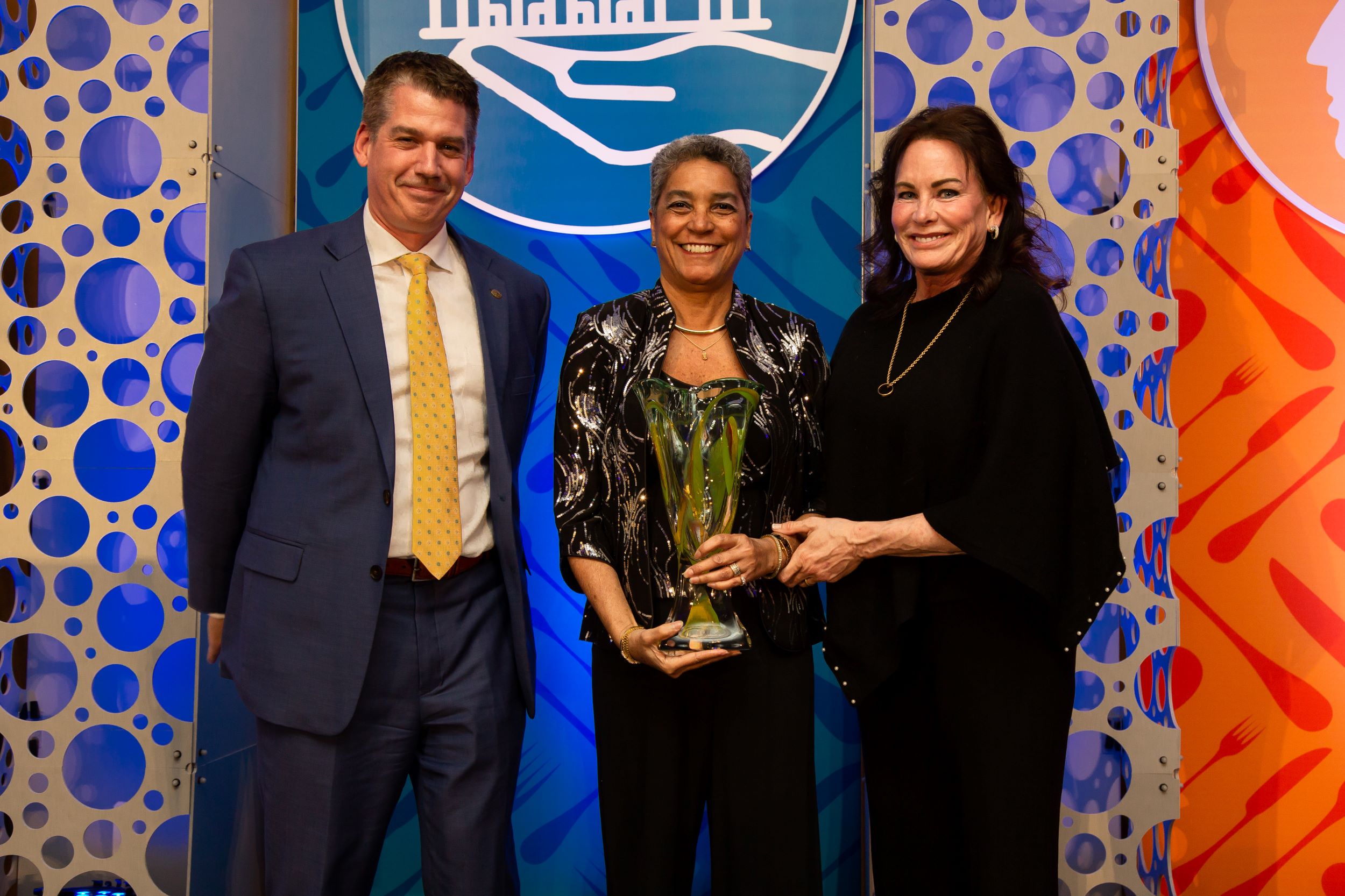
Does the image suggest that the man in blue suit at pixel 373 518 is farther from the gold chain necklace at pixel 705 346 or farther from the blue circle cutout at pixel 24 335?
the blue circle cutout at pixel 24 335

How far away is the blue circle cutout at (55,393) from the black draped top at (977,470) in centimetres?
191

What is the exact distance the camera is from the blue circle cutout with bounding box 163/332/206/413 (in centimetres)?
234

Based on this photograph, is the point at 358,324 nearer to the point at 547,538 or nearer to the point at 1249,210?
the point at 547,538

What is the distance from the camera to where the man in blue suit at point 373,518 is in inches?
64.4

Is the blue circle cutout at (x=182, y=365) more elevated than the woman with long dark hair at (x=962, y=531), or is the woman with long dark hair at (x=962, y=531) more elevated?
the blue circle cutout at (x=182, y=365)

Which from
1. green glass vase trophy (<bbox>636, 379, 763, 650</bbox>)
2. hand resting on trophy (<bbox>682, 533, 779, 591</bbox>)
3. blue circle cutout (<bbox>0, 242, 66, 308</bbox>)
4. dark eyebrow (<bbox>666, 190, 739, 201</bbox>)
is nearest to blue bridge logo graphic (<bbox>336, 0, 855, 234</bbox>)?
dark eyebrow (<bbox>666, 190, 739, 201</bbox>)

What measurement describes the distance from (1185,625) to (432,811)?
2164mm

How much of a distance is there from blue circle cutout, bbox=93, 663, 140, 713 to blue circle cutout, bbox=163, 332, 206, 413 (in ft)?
2.25

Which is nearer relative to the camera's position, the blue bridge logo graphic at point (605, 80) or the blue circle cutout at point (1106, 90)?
the blue circle cutout at point (1106, 90)

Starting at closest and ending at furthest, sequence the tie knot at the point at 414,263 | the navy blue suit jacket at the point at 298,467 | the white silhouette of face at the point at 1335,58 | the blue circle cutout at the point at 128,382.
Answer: the navy blue suit jacket at the point at 298,467 < the tie knot at the point at 414,263 < the blue circle cutout at the point at 128,382 < the white silhouette of face at the point at 1335,58

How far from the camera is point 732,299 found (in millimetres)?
1889

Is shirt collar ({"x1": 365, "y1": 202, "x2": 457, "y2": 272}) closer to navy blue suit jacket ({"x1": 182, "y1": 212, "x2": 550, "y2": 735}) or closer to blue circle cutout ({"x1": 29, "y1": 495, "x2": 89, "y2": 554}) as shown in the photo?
navy blue suit jacket ({"x1": 182, "y1": 212, "x2": 550, "y2": 735})

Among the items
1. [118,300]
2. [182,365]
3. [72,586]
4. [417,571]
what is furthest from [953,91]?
[72,586]

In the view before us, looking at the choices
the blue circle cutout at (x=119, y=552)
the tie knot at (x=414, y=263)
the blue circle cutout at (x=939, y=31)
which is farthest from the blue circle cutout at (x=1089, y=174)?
the blue circle cutout at (x=119, y=552)
